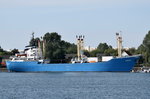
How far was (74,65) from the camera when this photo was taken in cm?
15250

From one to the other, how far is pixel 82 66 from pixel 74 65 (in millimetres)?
2484

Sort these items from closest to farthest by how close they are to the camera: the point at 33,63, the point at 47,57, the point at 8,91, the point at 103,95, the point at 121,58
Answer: the point at 103,95, the point at 8,91, the point at 121,58, the point at 33,63, the point at 47,57

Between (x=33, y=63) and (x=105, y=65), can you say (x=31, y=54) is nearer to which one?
(x=33, y=63)

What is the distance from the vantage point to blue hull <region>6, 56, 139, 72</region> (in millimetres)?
143375

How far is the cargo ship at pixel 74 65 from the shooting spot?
5655 inches

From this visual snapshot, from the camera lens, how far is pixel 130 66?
474 ft

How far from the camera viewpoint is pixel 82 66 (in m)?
151

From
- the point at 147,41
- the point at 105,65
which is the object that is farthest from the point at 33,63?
the point at 147,41

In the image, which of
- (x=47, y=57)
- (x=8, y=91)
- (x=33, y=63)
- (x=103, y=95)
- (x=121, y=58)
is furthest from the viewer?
(x=47, y=57)

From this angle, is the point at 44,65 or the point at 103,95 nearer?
the point at 103,95

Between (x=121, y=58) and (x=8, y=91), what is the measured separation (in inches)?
2727

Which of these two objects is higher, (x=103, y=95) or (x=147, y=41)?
(x=147, y=41)

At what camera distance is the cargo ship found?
144 meters

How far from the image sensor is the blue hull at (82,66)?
143 meters
